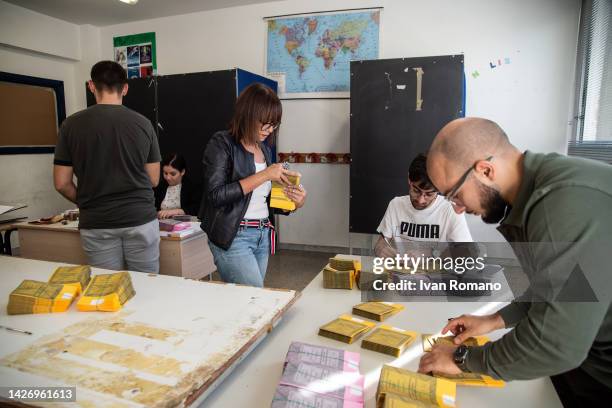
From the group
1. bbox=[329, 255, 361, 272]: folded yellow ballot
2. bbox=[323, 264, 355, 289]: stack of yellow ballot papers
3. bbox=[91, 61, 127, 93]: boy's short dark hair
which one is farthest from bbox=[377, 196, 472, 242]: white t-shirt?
bbox=[91, 61, 127, 93]: boy's short dark hair

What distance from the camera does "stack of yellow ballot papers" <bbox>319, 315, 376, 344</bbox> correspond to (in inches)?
43.4

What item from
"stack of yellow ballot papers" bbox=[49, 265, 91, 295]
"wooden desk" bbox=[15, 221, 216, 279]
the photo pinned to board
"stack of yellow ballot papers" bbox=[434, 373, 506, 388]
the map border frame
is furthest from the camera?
the photo pinned to board

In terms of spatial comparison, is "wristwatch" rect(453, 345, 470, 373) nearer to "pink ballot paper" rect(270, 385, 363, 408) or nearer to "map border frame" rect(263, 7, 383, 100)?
"pink ballot paper" rect(270, 385, 363, 408)

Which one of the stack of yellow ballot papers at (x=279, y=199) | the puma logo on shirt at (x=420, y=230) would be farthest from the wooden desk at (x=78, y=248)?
the puma logo on shirt at (x=420, y=230)

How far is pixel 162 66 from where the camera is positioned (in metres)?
4.83

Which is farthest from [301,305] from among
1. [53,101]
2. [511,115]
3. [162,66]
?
[53,101]

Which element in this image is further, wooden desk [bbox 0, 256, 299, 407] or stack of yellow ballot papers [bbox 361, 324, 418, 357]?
stack of yellow ballot papers [bbox 361, 324, 418, 357]

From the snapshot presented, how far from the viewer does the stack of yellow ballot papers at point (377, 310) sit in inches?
49.0

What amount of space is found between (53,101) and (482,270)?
5.28m

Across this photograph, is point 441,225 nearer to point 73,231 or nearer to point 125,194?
point 125,194

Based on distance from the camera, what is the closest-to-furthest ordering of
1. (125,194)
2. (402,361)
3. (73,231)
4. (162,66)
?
(402,361) → (125,194) → (73,231) → (162,66)

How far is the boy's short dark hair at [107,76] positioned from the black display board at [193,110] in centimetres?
183

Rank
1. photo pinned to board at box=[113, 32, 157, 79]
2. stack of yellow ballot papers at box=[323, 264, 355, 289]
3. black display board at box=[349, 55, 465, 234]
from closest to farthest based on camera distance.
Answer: stack of yellow ballot papers at box=[323, 264, 355, 289] < black display board at box=[349, 55, 465, 234] < photo pinned to board at box=[113, 32, 157, 79]

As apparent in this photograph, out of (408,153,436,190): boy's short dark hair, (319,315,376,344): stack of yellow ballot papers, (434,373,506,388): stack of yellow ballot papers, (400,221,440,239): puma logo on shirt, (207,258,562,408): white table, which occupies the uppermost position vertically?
(408,153,436,190): boy's short dark hair
